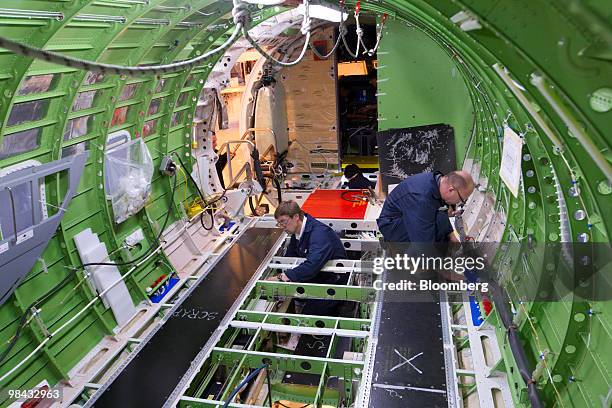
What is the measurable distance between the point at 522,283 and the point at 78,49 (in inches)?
177

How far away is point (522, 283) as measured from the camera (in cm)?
361

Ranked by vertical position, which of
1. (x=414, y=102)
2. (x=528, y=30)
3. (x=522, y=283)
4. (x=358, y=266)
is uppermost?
(x=414, y=102)

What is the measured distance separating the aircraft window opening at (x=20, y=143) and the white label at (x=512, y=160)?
4189mm

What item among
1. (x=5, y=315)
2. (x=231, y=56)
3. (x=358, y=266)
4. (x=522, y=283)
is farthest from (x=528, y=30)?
(x=231, y=56)

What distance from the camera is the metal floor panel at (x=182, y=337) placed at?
12.6 feet

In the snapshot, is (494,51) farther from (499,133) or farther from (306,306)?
(306,306)

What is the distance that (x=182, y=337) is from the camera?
4.54 metres

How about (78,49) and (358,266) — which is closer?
(78,49)

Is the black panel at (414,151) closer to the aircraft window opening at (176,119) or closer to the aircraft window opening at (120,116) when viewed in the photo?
the aircraft window opening at (176,119)

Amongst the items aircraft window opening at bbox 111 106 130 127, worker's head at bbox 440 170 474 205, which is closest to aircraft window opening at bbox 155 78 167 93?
aircraft window opening at bbox 111 106 130 127

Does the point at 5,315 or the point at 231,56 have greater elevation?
the point at 231,56

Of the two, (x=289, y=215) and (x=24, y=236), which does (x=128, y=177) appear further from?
(x=289, y=215)

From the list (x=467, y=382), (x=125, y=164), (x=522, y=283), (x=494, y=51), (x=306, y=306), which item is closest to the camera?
(x=494, y=51)

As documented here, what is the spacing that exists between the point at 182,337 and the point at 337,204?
3615 mm
